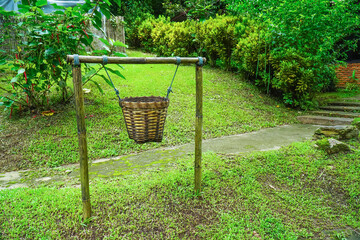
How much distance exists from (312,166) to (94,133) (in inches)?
130

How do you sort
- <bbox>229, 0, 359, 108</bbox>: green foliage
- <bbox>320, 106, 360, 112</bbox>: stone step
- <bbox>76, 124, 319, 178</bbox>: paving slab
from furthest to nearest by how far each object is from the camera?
<bbox>320, 106, 360, 112</bbox>: stone step, <bbox>229, 0, 359, 108</bbox>: green foliage, <bbox>76, 124, 319, 178</bbox>: paving slab

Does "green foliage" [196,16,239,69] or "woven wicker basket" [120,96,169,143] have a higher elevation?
"green foliage" [196,16,239,69]

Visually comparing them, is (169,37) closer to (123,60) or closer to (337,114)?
(337,114)

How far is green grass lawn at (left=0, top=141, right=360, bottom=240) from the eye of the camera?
2.24m

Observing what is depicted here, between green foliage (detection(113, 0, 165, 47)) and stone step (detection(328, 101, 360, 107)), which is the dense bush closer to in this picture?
stone step (detection(328, 101, 360, 107))

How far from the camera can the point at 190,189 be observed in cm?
277

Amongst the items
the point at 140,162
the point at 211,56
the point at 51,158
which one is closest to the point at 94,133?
the point at 51,158

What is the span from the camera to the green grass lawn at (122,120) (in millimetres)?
3561

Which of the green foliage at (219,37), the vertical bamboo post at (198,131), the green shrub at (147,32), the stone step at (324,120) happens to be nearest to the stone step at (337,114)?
the stone step at (324,120)

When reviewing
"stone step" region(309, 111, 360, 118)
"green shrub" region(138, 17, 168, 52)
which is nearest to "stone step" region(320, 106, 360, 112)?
"stone step" region(309, 111, 360, 118)

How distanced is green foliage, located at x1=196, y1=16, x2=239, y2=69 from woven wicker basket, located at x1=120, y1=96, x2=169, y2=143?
5.65 meters

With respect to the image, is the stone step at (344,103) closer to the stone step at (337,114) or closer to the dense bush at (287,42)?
the dense bush at (287,42)

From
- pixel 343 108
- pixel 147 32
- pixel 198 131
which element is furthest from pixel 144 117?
pixel 147 32

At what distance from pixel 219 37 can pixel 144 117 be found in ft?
19.8
